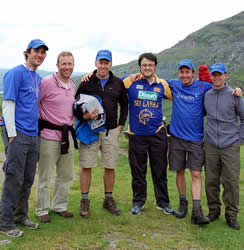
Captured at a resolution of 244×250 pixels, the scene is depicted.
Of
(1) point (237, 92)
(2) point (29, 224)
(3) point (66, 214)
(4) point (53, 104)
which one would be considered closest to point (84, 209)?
(3) point (66, 214)

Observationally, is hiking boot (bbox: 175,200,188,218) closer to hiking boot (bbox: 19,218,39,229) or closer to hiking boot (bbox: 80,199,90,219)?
hiking boot (bbox: 80,199,90,219)

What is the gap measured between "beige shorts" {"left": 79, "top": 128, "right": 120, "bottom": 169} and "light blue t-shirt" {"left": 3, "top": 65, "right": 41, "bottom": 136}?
53.1 inches

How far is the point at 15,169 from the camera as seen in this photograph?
5344 millimetres

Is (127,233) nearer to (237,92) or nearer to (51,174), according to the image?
(51,174)

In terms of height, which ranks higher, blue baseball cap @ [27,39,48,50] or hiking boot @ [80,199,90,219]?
blue baseball cap @ [27,39,48,50]

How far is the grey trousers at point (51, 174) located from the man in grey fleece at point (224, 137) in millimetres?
2995

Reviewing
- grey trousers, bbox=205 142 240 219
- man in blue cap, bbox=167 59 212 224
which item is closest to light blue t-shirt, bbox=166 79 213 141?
man in blue cap, bbox=167 59 212 224

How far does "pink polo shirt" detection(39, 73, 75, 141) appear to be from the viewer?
5.96 m

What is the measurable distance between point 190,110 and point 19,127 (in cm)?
348

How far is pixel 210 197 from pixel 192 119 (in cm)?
180

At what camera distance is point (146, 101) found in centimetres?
685

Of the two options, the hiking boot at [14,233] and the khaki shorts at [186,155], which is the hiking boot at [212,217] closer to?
the khaki shorts at [186,155]

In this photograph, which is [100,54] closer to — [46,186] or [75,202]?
[46,186]

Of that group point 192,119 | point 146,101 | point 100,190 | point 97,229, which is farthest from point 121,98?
point 100,190
